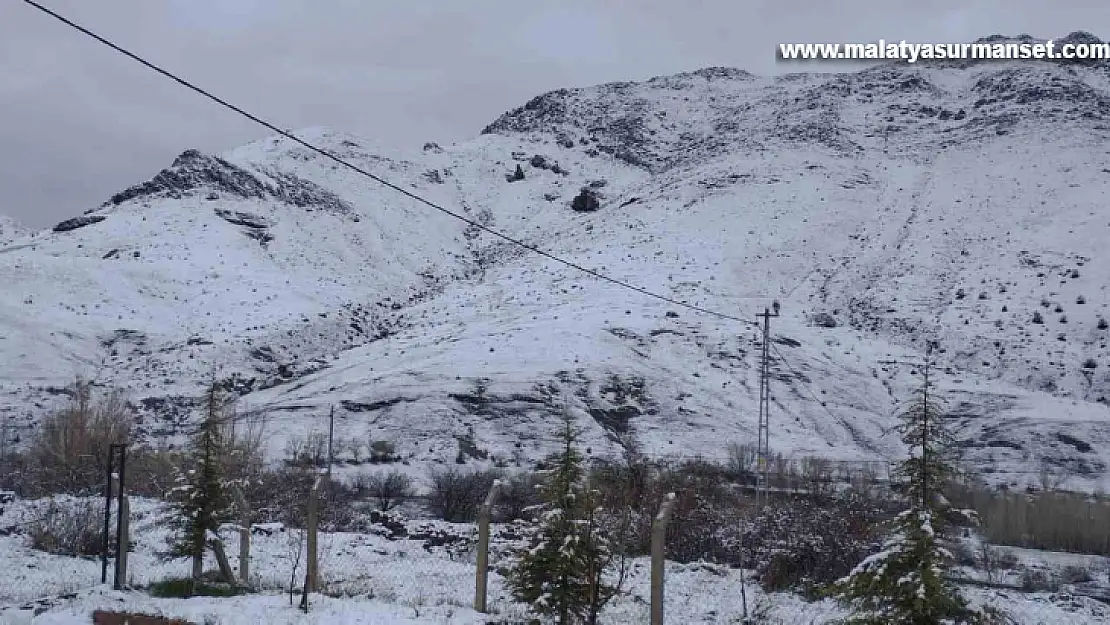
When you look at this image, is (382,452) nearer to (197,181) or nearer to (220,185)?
(220,185)

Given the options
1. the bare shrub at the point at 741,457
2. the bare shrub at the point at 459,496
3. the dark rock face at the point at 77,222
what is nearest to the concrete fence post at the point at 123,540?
the bare shrub at the point at 459,496

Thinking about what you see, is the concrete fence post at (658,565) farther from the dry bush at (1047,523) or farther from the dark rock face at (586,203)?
the dark rock face at (586,203)

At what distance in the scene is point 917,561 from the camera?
23.3ft

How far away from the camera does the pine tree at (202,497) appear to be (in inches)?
488

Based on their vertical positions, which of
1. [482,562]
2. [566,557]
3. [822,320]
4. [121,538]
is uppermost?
[822,320]

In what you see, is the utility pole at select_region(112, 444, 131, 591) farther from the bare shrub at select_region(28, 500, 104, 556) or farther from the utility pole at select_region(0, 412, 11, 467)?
the utility pole at select_region(0, 412, 11, 467)

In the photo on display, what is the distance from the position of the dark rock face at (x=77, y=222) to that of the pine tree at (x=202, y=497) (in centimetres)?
6712

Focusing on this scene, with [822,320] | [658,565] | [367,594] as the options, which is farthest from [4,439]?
[822,320]

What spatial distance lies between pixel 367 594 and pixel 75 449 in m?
18.2

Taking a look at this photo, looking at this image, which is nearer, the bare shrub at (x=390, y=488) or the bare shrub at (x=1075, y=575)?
the bare shrub at (x=1075, y=575)

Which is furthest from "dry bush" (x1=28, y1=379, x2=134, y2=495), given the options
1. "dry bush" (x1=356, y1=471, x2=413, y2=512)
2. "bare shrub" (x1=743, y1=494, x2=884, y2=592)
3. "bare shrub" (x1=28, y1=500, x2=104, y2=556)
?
"bare shrub" (x1=743, y1=494, x2=884, y2=592)

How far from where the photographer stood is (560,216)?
89.1m

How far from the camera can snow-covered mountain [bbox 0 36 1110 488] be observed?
37.5m

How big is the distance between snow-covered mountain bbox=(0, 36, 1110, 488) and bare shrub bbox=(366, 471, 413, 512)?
421 centimetres
